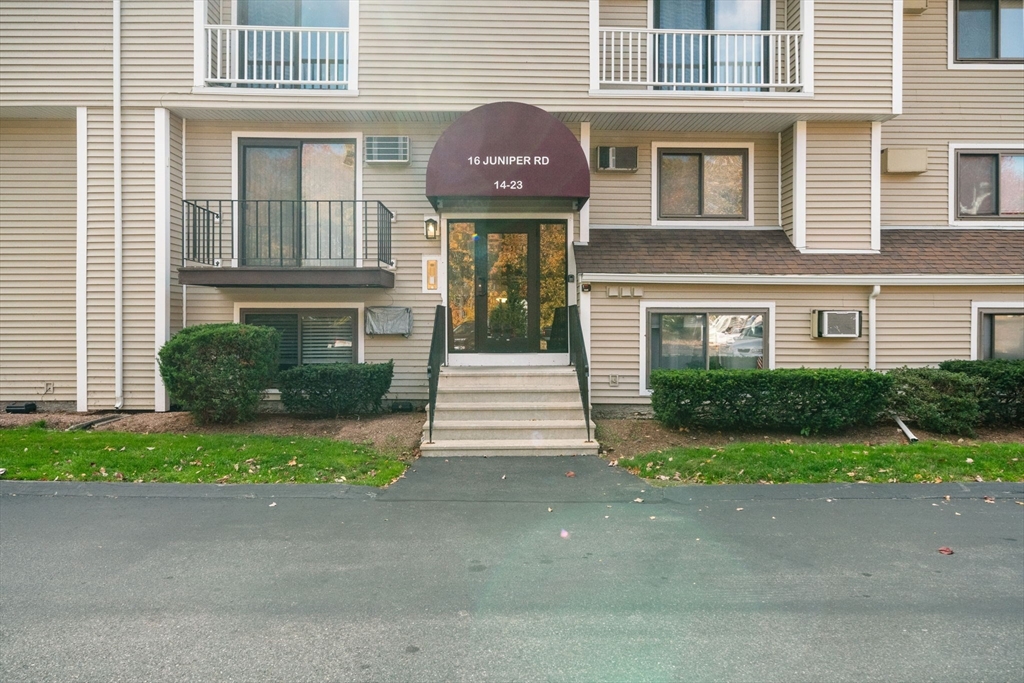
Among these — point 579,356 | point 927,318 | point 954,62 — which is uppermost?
point 954,62

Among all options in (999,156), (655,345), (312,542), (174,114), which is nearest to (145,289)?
(174,114)

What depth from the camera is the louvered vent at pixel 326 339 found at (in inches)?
445

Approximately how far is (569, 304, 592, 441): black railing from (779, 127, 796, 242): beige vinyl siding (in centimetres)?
405

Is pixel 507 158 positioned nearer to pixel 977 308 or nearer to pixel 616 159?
pixel 616 159

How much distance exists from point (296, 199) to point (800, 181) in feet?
27.6

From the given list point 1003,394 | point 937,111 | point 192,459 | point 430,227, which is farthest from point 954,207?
point 192,459

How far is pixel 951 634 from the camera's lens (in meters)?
3.84

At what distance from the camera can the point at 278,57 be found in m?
11.3

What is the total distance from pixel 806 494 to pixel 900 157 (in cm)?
788

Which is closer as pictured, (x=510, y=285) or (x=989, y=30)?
(x=510, y=285)

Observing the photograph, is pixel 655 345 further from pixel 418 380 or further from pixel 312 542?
pixel 312 542

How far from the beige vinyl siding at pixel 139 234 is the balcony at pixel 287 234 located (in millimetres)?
568

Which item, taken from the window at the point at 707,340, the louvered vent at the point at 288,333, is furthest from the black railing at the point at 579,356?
the louvered vent at the point at 288,333

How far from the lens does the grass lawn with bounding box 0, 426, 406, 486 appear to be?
709 cm
